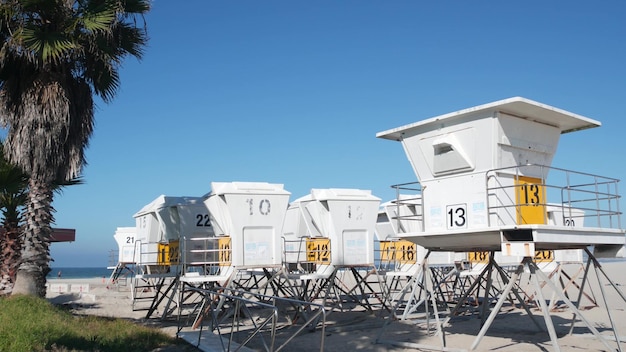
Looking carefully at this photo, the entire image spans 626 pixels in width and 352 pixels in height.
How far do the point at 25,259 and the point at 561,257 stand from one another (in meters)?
16.5

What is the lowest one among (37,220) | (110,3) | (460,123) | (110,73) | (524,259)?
(524,259)

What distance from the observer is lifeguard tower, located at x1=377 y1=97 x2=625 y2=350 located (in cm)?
1073

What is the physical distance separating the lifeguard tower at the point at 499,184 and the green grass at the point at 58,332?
20.3 feet

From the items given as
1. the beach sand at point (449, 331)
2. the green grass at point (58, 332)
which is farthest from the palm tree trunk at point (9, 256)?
the beach sand at point (449, 331)

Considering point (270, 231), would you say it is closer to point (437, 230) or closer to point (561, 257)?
point (437, 230)

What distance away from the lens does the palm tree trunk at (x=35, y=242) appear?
14805 mm

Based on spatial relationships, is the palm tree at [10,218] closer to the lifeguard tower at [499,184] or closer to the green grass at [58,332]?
the green grass at [58,332]

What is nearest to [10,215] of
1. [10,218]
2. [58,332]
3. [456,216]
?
[10,218]

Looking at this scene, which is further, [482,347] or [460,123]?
[482,347]

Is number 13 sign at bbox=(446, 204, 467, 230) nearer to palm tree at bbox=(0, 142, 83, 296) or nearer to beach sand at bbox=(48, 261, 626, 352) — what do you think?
beach sand at bbox=(48, 261, 626, 352)

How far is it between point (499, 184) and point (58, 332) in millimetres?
8966

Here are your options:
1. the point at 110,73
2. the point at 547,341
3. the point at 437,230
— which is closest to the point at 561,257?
the point at 547,341

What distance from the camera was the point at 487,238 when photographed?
11031mm

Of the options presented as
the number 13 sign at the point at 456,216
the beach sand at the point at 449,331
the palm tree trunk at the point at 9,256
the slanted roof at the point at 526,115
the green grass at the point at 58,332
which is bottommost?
the beach sand at the point at 449,331
